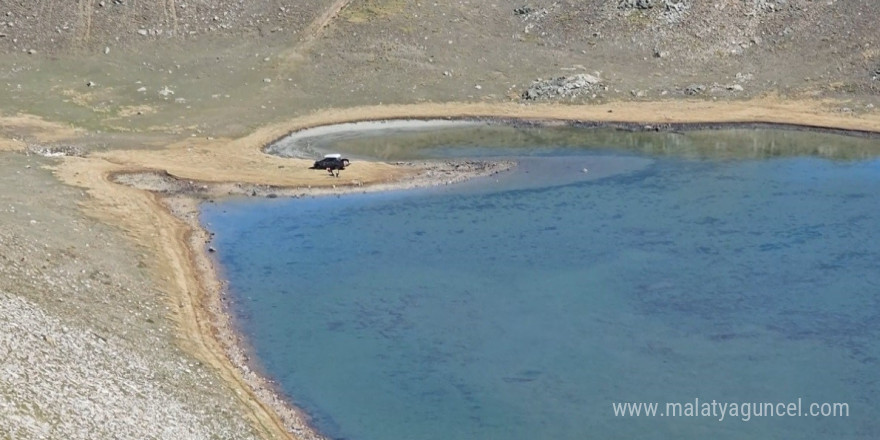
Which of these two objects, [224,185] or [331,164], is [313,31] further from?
[224,185]

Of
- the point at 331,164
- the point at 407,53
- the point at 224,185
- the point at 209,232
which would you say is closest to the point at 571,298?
the point at 209,232

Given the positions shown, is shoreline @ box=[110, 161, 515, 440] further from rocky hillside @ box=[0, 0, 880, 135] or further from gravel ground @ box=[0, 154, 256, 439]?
rocky hillside @ box=[0, 0, 880, 135]

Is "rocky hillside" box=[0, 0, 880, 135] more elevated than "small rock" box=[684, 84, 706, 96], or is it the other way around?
"rocky hillside" box=[0, 0, 880, 135]

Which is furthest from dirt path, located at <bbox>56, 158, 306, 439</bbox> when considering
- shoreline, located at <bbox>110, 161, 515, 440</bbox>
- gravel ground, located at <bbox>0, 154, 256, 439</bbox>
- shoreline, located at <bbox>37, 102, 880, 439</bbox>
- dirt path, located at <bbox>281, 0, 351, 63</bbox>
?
dirt path, located at <bbox>281, 0, 351, 63</bbox>

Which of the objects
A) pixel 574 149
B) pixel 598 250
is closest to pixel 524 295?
pixel 598 250

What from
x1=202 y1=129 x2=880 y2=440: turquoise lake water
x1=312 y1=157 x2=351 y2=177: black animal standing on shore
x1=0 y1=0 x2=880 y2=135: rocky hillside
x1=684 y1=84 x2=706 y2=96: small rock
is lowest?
x1=202 y1=129 x2=880 y2=440: turquoise lake water

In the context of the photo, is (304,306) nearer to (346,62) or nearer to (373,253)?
(373,253)

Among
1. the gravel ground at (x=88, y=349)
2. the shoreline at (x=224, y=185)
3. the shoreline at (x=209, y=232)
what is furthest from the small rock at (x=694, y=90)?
the gravel ground at (x=88, y=349)

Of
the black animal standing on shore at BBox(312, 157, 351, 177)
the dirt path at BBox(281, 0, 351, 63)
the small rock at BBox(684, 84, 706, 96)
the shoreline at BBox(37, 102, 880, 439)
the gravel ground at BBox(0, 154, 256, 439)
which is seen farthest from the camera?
the dirt path at BBox(281, 0, 351, 63)
